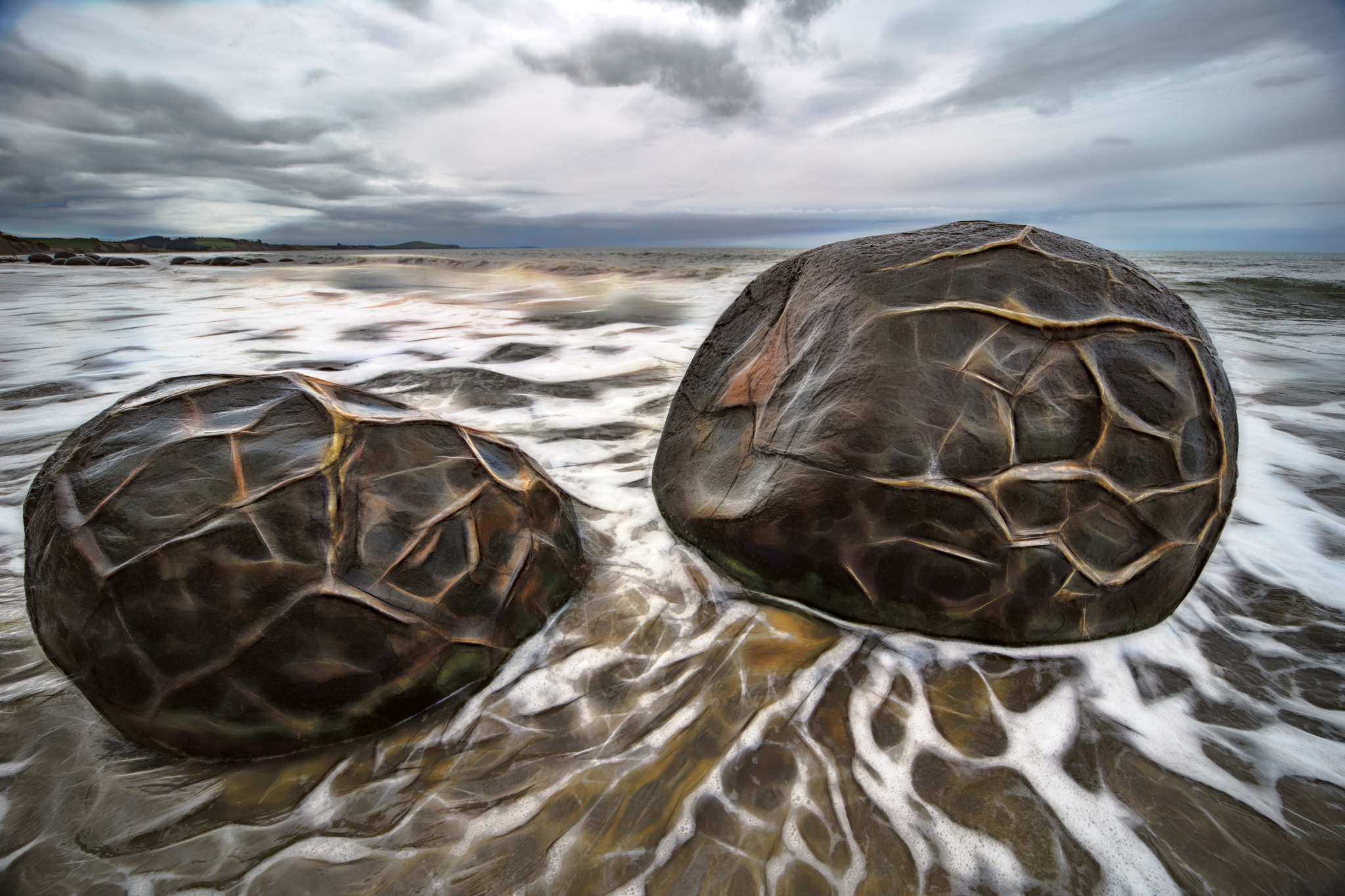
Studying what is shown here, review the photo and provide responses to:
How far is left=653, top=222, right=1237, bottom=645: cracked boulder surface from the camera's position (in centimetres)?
177

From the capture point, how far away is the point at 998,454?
5.83 feet

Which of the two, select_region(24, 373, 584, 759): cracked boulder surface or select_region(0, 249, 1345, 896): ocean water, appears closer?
select_region(0, 249, 1345, 896): ocean water

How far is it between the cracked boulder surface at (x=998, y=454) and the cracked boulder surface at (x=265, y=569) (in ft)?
3.05

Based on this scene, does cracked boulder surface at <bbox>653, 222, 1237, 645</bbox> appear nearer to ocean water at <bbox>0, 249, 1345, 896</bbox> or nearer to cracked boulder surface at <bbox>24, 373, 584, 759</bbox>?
ocean water at <bbox>0, 249, 1345, 896</bbox>

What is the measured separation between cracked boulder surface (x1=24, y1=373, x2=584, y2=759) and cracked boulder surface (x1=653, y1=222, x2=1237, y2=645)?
929 mm

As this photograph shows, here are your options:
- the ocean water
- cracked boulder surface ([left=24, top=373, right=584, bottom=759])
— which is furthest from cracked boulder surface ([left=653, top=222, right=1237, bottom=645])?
cracked boulder surface ([left=24, top=373, right=584, bottom=759])

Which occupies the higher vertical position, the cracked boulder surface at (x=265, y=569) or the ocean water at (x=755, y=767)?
the cracked boulder surface at (x=265, y=569)

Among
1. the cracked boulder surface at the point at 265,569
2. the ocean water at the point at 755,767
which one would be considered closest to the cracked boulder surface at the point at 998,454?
the ocean water at the point at 755,767

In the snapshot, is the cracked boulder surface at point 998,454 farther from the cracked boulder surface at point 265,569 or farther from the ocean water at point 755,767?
the cracked boulder surface at point 265,569

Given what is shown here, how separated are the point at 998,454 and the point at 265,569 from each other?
195cm

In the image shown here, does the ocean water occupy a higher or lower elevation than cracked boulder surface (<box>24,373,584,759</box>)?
lower

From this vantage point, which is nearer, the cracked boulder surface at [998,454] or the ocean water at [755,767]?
the ocean water at [755,767]

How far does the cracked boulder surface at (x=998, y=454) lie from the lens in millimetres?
1766

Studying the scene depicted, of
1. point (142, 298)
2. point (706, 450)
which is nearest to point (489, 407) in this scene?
point (706, 450)
